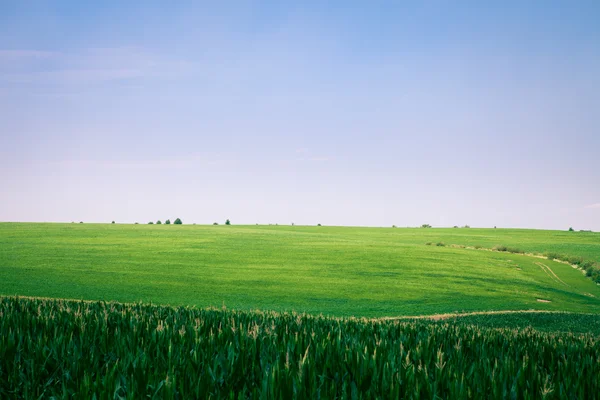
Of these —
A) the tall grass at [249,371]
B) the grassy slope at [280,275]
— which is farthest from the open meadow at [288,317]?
the grassy slope at [280,275]

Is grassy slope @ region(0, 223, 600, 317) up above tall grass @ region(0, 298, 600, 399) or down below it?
below

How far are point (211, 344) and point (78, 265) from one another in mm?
31693

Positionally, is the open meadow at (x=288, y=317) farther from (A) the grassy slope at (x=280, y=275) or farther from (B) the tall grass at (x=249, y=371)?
(A) the grassy slope at (x=280, y=275)

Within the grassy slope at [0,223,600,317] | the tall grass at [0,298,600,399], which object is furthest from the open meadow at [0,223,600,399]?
the grassy slope at [0,223,600,317]

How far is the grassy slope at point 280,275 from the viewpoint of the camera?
26.4 m

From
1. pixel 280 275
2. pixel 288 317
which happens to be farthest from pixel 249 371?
pixel 280 275

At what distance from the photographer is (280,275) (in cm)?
3322

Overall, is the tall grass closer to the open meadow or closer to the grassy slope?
the open meadow

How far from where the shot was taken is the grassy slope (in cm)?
2642

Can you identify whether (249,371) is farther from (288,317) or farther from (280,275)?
(280,275)

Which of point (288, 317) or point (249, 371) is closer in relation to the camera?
point (249, 371)

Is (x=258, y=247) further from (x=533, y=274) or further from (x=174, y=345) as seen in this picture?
(x=174, y=345)

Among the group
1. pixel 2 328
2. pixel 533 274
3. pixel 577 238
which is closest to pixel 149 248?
pixel 533 274

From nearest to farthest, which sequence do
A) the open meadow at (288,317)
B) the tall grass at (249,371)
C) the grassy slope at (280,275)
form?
the tall grass at (249,371) → the open meadow at (288,317) → the grassy slope at (280,275)
